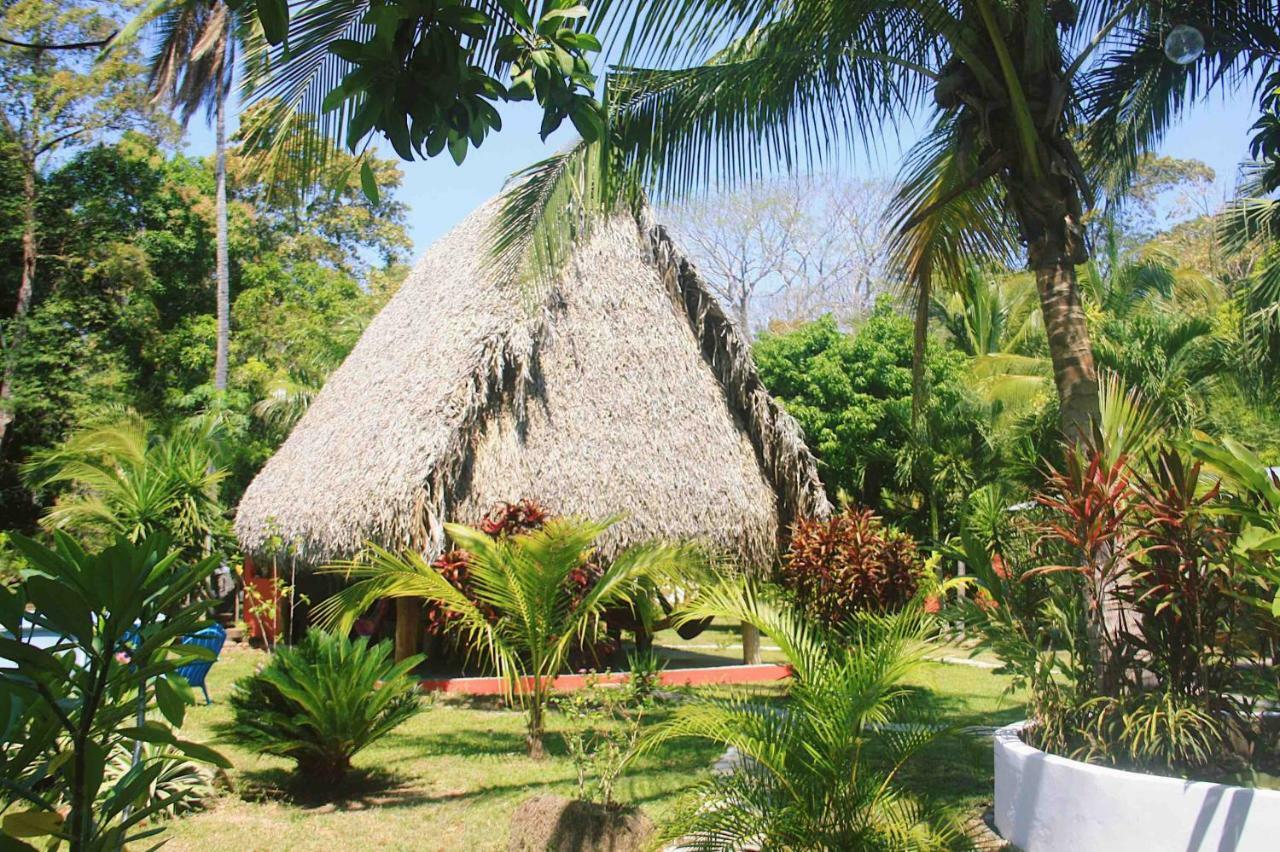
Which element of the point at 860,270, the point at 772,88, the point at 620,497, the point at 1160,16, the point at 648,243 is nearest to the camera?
the point at 772,88

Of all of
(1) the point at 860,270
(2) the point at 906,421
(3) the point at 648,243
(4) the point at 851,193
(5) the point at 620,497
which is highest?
(4) the point at 851,193

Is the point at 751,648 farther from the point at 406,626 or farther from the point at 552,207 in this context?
the point at 552,207

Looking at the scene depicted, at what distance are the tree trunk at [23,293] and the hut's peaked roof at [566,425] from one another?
7.54 metres

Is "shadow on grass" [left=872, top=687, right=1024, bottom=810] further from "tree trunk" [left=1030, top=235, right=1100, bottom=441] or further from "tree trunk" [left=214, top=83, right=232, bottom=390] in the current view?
"tree trunk" [left=214, top=83, right=232, bottom=390]

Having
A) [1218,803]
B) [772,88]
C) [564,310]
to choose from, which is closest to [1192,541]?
[1218,803]

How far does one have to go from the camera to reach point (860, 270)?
103 feet

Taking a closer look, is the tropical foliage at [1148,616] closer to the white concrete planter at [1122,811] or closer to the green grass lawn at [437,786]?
the white concrete planter at [1122,811]

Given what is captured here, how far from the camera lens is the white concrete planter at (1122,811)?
171 inches

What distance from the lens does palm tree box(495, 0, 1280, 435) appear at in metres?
5.68

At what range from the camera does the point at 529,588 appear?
7262mm

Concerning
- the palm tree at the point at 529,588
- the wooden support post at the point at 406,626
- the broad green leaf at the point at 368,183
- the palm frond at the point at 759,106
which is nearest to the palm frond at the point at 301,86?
the broad green leaf at the point at 368,183

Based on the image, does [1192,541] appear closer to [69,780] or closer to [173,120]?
[69,780]

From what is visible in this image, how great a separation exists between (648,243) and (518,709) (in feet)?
18.9

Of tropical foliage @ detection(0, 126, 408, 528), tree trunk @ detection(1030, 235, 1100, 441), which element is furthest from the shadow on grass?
tropical foliage @ detection(0, 126, 408, 528)
